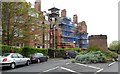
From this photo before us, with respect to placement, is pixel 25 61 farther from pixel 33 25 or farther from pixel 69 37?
pixel 69 37

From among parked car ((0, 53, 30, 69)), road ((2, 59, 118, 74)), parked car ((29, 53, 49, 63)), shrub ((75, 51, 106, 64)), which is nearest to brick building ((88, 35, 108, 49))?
shrub ((75, 51, 106, 64))

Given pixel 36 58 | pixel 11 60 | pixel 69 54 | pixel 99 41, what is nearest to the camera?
pixel 11 60

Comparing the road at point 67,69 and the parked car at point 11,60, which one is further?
the parked car at point 11,60

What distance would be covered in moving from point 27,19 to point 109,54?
37.6 ft

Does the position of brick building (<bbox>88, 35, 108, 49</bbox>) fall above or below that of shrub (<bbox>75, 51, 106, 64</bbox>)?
above

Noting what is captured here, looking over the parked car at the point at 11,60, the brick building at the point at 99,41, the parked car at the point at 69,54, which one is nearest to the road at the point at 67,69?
the parked car at the point at 11,60

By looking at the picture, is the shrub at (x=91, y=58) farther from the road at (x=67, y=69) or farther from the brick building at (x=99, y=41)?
the brick building at (x=99, y=41)

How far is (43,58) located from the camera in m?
32.1

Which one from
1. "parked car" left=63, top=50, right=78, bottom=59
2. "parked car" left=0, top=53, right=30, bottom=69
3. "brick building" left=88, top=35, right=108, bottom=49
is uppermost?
"brick building" left=88, top=35, right=108, bottom=49

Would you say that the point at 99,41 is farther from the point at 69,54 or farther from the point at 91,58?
the point at 69,54

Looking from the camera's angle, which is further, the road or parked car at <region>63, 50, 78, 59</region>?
parked car at <region>63, 50, 78, 59</region>

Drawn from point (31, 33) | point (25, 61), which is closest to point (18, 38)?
point (31, 33)

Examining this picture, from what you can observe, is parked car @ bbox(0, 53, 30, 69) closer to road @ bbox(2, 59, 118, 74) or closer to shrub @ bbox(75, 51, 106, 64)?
road @ bbox(2, 59, 118, 74)

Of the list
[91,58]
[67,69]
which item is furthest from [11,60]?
[91,58]
